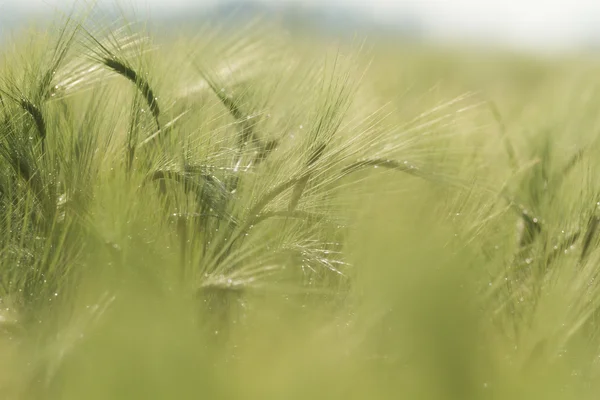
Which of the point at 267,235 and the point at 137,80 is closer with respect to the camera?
the point at 267,235

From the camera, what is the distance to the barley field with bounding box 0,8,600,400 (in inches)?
27.9

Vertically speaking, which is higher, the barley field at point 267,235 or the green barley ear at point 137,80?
the green barley ear at point 137,80

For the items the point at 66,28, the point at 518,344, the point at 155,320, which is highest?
the point at 66,28

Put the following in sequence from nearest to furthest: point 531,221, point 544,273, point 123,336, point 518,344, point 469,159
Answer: point 123,336, point 518,344, point 544,273, point 531,221, point 469,159

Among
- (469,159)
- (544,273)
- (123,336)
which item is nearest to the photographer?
(123,336)

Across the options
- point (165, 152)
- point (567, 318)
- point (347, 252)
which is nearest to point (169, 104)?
point (165, 152)

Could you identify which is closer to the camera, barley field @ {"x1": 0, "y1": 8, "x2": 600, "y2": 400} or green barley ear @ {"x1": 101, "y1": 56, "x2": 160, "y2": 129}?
barley field @ {"x1": 0, "y1": 8, "x2": 600, "y2": 400}

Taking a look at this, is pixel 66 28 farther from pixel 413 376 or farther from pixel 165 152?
pixel 413 376

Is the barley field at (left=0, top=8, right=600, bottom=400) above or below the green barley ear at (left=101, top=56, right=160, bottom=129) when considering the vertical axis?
below

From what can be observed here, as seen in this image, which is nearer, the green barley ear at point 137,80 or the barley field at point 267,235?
the barley field at point 267,235

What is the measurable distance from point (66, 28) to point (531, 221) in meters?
0.81

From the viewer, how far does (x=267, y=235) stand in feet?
3.94

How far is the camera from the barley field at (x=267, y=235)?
708 mm

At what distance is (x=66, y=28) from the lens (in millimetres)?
1349
